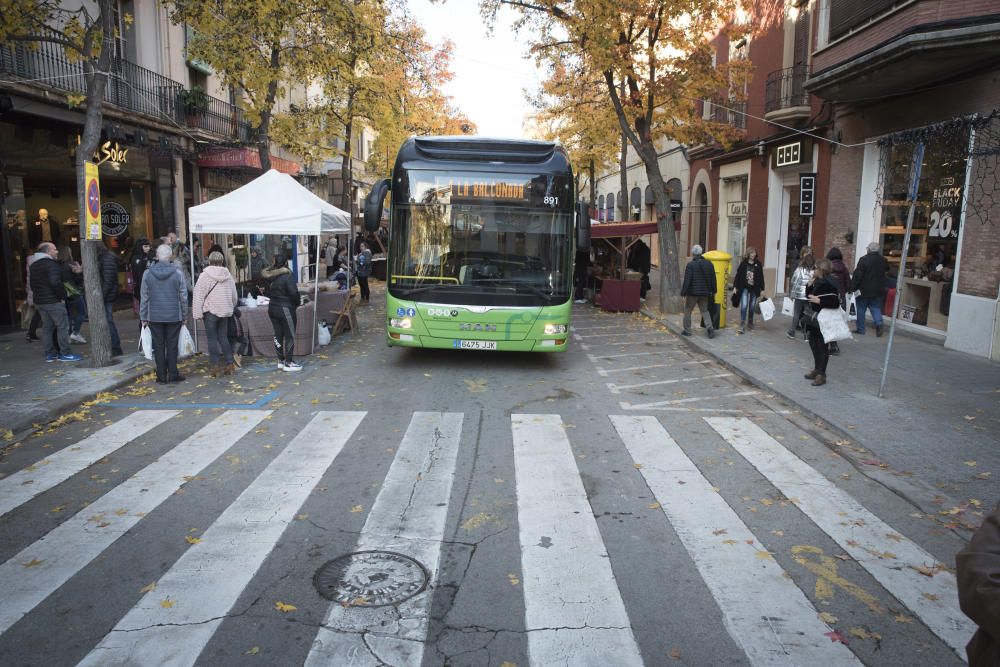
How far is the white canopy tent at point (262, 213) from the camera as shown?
12156 mm

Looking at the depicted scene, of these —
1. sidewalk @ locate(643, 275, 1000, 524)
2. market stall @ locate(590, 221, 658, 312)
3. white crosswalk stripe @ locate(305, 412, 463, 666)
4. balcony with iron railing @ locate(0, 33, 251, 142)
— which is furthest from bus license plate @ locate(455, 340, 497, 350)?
market stall @ locate(590, 221, 658, 312)

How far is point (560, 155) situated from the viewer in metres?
10.8

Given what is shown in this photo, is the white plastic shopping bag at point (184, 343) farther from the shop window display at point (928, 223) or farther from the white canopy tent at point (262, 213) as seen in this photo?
the shop window display at point (928, 223)

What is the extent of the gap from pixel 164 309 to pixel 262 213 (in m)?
2.93

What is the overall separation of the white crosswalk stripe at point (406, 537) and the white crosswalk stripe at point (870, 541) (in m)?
2.84

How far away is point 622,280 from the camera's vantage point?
19422 mm

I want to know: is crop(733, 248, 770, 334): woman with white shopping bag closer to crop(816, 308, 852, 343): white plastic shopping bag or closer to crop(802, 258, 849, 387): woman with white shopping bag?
crop(802, 258, 849, 387): woman with white shopping bag

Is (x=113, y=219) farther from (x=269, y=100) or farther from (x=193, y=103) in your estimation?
(x=269, y=100)

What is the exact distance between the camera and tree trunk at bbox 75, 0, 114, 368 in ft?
34.1

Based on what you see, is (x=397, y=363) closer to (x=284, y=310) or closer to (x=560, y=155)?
(x=284, y=310)

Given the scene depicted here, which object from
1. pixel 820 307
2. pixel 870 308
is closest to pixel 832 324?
pixel 820 307

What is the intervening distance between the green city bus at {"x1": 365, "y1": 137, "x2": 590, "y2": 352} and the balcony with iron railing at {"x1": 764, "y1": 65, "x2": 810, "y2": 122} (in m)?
10.9

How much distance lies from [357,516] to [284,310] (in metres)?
6.34

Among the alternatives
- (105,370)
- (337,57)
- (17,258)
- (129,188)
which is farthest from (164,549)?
(129,188)
